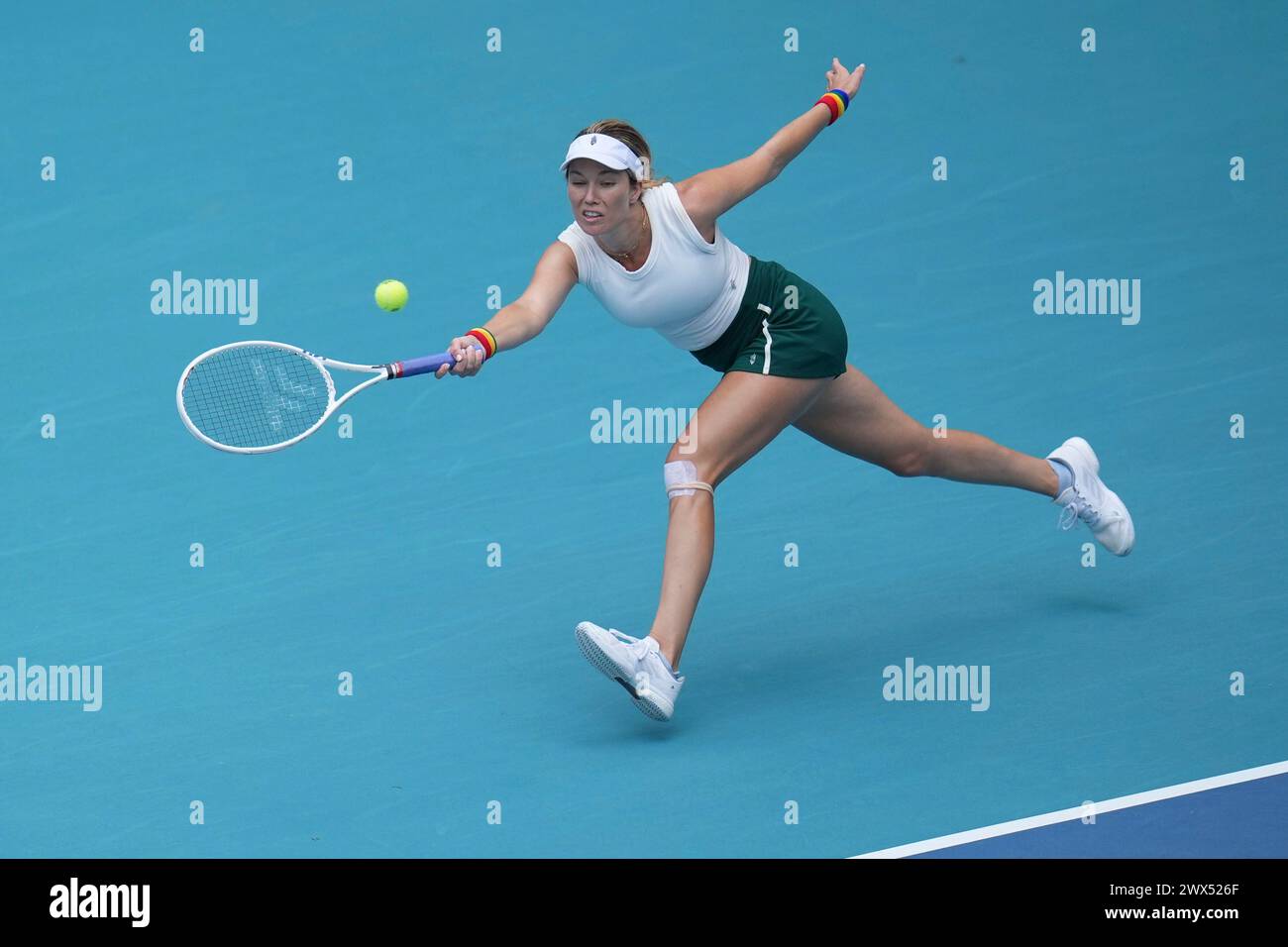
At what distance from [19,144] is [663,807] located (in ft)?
19.4

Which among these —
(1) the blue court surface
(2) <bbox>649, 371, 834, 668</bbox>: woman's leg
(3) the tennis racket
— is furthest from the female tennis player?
(3) the tennis racket

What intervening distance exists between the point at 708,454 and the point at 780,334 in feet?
1.49

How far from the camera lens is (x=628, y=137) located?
18.2 feet

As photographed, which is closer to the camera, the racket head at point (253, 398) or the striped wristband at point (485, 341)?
the striped wristband at point (485, 341)

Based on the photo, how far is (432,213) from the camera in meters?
9.38

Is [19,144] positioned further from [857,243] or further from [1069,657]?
[1069,657]

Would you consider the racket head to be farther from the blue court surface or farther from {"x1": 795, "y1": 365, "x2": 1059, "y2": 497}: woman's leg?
{"x1": 795, "y1": 365, "x2": 1059, "y2": 497}: woman's leg

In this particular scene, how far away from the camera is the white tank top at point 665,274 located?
221 inches

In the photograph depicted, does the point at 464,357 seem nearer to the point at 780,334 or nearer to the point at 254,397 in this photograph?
the point at 254,397

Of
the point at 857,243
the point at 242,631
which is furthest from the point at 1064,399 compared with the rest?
the point at 242,631

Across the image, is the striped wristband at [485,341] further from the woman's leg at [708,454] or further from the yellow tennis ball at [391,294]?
the woman's leg at [708,454]

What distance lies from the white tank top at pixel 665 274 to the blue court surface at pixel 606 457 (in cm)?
116

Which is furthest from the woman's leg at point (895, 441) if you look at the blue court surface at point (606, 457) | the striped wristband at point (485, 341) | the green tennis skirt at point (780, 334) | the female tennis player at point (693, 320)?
the striped wristband at point (485, 341)

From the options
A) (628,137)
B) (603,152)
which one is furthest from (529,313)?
(628,137)
